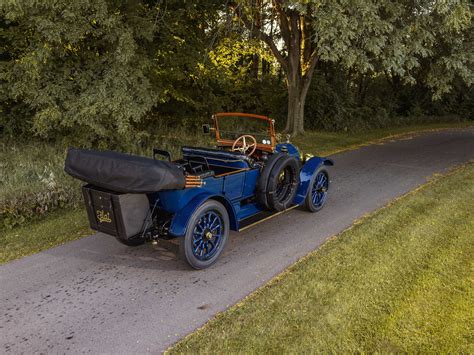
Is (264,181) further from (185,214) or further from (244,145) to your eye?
(185,214)

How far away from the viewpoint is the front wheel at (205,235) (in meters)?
4.21

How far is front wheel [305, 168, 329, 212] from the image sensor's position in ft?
20.0

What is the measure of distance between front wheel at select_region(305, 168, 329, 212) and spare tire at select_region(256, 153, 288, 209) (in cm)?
95

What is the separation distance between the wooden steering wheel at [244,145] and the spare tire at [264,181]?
489mm

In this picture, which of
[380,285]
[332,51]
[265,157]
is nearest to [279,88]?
[332,51]

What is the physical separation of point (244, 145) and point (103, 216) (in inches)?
97.8

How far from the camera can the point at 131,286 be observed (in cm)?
411

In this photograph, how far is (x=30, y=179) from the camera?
6.75 m

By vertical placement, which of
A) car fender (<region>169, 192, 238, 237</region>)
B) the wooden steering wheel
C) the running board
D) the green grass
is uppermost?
the wooden steering wheel

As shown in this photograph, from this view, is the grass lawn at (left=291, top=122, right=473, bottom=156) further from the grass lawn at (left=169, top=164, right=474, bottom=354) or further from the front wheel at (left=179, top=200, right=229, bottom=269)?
the front wheel at (left=179, top=200, right=229, bottom=269)

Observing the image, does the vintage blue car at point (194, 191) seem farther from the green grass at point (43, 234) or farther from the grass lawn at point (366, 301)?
the green grass at point (43, 234)

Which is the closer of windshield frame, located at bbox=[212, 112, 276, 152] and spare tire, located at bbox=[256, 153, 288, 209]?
spare tire, located at bbox=[256, 153, 288, 209]

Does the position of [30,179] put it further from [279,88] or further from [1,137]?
[279,88]

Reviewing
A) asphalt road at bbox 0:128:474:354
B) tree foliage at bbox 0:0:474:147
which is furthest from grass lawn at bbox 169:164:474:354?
tree foliage at bbox 0:0:474:147
